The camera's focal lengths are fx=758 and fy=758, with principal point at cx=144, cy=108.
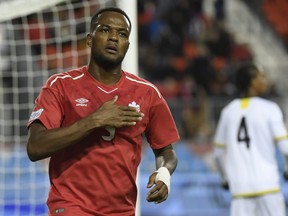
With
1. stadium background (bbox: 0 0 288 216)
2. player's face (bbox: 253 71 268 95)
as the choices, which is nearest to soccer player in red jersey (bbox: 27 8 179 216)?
stadium background (bbox: 0 0 288 216)

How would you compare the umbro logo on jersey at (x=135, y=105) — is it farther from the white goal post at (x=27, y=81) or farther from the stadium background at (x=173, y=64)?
the white goal post at (x=27, y=81)

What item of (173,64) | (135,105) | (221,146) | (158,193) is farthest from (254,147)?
(173,64)

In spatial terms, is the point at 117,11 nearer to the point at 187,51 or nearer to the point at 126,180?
the point at 126,180

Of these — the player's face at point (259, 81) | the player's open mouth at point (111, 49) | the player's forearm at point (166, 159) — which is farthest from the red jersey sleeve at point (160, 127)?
the player's face at point (259, 81)

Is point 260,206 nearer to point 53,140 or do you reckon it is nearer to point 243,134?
point 243,134

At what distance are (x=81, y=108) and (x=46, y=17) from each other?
19.1ft

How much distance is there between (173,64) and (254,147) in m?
7.95

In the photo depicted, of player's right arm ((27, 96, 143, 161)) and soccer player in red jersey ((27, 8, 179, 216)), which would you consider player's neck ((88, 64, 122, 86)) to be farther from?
player's right arm ((27, 96, 143, 161))

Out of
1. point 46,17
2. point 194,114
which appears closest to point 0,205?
point 46,17

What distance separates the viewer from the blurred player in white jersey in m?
6.02

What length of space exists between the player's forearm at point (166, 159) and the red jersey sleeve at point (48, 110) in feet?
1.85

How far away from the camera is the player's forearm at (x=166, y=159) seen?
3.72 metres

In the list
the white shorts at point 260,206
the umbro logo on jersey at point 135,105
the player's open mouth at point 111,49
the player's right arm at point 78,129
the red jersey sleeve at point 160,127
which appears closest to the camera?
the player's right arm at point 78,129

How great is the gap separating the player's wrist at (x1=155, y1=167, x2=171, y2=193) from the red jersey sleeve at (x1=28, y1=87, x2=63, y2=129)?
0.52 metres
